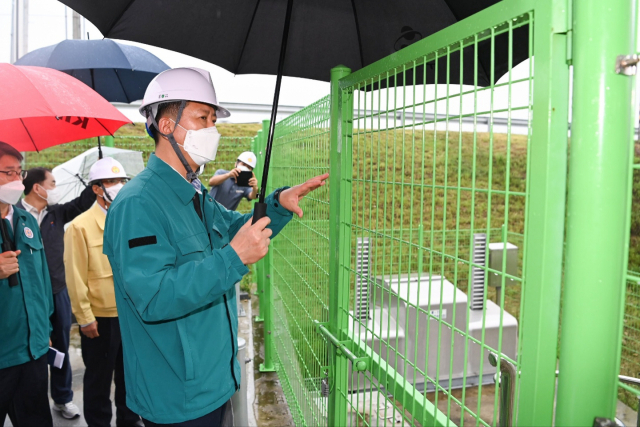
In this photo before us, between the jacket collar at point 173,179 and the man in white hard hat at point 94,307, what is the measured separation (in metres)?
1.82

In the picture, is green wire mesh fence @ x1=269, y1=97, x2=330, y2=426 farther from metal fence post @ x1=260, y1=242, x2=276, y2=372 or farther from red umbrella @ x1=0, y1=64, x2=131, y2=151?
red umbrella @ x1=0, y1=64, x2=131, y2=151

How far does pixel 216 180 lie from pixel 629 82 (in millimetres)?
5742

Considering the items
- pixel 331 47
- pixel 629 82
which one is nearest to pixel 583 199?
pixel 629 82

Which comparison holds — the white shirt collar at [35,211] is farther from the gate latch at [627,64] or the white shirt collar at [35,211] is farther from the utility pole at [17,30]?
the utility pole at [17,30]

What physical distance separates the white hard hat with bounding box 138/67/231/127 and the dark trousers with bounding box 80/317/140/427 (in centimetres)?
218

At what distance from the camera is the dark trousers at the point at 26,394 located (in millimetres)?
2709

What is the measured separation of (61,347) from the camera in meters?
4.02

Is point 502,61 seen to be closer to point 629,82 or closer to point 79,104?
point 629,82

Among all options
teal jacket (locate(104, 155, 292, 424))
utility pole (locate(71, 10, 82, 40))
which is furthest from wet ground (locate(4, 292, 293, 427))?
utility pole (locate(71, 10, 82, 40))

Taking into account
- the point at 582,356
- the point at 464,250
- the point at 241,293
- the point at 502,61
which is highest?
the point at 502,61

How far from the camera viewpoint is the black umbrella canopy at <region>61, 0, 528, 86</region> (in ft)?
6.94

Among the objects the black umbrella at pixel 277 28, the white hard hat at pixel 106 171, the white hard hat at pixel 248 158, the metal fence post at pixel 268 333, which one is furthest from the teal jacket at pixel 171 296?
the white hard hat at pixel 248 158

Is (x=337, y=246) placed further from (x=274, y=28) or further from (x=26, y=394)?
(x=26, y=394)

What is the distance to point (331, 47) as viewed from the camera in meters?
2.45
